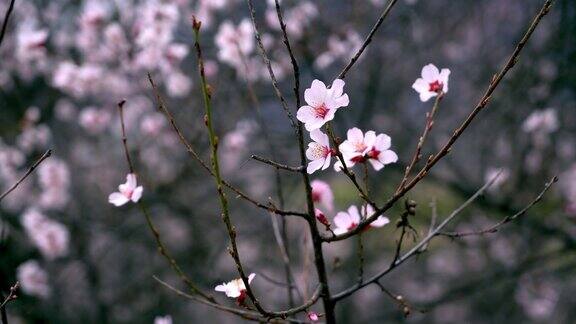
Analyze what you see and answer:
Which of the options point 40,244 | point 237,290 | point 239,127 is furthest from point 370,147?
point 40,244

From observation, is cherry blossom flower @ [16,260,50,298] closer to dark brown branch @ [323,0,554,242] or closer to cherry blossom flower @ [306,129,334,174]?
cherry blossom flower @ [306,129,334,174]

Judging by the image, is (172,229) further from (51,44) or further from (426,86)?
(426,86)

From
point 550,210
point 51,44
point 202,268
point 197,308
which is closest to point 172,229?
point 197,308

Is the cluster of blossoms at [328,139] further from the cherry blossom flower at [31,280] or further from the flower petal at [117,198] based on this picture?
the cherry blossom flower at [31,280]

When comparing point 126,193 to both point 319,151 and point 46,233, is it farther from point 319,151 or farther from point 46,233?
point 46,233

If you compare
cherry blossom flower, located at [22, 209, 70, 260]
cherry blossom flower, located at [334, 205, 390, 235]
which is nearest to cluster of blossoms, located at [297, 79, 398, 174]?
cherry blossom flower, located at [334, 205, 390, 235]

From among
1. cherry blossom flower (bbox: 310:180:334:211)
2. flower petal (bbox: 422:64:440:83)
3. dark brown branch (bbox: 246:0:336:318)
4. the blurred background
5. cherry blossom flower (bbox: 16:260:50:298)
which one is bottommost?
dark brown branch (bbox: 246:0:336:318)
